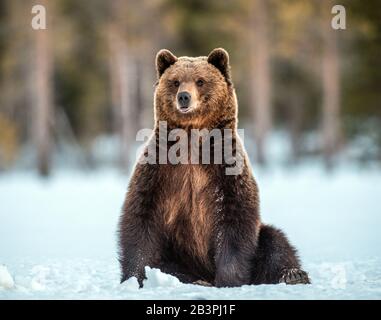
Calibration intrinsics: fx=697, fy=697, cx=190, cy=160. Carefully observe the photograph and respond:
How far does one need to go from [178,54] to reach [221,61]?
18.5 metres

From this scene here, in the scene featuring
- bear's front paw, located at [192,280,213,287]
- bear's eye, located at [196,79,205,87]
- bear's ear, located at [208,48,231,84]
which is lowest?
bear's front paw, located at [192,280,213,287]

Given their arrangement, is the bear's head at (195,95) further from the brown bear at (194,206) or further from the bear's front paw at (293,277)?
the bear's front paw at (293,277)

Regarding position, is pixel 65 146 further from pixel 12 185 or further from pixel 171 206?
pixel 171 206

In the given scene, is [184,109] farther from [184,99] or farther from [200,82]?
[200,82]

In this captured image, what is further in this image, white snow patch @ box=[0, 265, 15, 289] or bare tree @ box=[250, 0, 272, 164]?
bare tree @ box=[250, 0, 272, 164]

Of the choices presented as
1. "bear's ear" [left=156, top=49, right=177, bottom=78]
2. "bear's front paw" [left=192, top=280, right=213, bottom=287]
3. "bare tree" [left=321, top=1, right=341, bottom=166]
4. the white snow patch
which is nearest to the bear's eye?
"bear's ear" [left=156, top=49, right=177, bottom=78]

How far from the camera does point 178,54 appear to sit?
24047mm

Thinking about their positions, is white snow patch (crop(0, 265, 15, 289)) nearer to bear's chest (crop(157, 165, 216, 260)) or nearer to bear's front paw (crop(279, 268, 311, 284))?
bear's chest (crop(157, 165, 216, 260))

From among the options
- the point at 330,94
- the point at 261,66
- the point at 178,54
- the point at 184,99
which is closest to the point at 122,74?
the point at 261,66

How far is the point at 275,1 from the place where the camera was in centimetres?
2194

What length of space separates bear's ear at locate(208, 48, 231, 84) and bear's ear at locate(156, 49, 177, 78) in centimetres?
31

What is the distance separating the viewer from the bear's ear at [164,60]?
18.9 ft

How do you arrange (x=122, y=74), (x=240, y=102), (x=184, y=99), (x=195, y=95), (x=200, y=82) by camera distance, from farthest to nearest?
1. (x=240, y=102)
2. (x=122, y=74)
3. (x=200, y=82)
4. (x=195, y=95)
5. (x=184, y=99)

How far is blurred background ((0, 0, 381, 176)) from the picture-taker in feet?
65.5
